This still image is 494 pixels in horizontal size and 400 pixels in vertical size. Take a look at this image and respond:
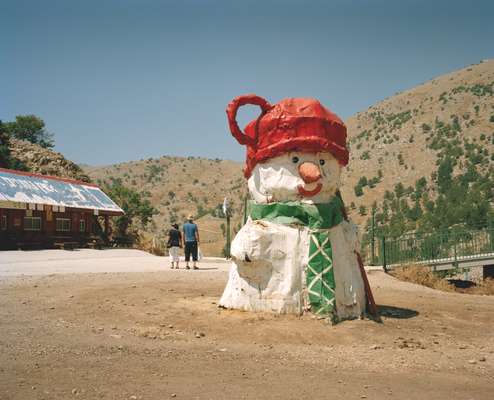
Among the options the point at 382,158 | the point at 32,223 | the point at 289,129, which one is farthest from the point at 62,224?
the point at 382,158

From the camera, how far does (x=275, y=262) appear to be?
6.99m

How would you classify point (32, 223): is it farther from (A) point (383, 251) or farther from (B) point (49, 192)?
(A) point (383, 251)

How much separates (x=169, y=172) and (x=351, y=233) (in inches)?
2651

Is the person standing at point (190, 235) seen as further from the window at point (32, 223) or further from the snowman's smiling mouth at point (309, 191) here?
the window at point (32, 223)

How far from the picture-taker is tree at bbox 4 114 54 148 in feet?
146

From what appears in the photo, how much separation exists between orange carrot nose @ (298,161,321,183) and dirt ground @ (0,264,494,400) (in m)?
1.93

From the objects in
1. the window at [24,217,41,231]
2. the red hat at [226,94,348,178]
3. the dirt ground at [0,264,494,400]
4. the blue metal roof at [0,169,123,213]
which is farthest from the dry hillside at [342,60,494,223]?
the dirt ground at [0,264,494,400]

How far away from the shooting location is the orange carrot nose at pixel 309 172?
6961 mm

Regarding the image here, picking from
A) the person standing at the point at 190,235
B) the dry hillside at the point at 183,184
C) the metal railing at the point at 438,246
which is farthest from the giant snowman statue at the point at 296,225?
the dry hillside at the point at 183,184

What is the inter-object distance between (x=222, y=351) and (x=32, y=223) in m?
19.6

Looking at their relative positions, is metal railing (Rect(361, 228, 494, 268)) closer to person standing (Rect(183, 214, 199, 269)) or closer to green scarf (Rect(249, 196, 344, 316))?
person standing (Rect(183, 214, 199, 269))

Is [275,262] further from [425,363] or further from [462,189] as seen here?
[462,189]

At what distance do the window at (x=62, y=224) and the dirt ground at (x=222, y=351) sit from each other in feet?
52.3

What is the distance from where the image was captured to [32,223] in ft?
73.8
